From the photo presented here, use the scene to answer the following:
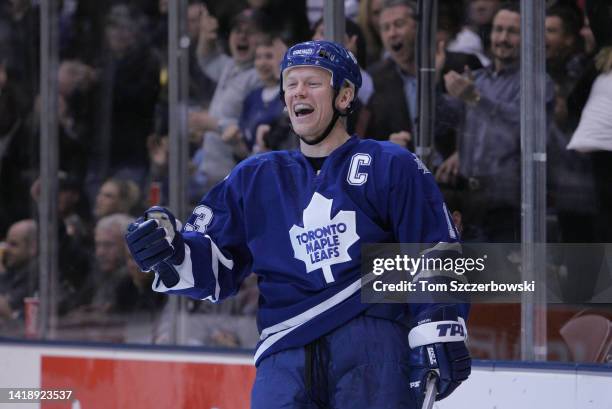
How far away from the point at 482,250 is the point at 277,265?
130cm

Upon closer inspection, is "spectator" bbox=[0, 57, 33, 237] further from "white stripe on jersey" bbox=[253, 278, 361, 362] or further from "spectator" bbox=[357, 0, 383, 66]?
"white stripe on jersey" bbox=[253, 278, 361, 362]

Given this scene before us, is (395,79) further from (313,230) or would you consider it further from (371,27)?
(313,230)

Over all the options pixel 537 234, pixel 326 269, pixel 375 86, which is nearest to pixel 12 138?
pixel 375 86

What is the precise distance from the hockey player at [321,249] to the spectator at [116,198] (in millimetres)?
1938

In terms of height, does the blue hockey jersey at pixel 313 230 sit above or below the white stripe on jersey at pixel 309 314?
above

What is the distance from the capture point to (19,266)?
5.14 metres

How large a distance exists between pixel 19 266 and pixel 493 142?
2167 mm

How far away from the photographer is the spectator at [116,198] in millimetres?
4914

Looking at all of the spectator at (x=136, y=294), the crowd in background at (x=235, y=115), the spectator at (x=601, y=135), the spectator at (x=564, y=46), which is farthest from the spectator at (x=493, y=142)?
the spectator at (x=136, y=294)

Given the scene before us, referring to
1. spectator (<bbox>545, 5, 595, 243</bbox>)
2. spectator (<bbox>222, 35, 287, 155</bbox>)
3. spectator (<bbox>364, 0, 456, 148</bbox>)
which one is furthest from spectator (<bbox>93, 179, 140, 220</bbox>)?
spectator (<bbox>545, 5, 595, 243</bbox>)

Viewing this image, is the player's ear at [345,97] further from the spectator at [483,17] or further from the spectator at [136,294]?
the spectator at [136,294]

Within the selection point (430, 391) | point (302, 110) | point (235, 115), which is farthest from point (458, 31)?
point (430, 391)

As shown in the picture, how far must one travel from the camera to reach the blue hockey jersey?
111 inches

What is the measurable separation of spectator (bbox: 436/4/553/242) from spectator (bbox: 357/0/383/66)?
0.31 metres
